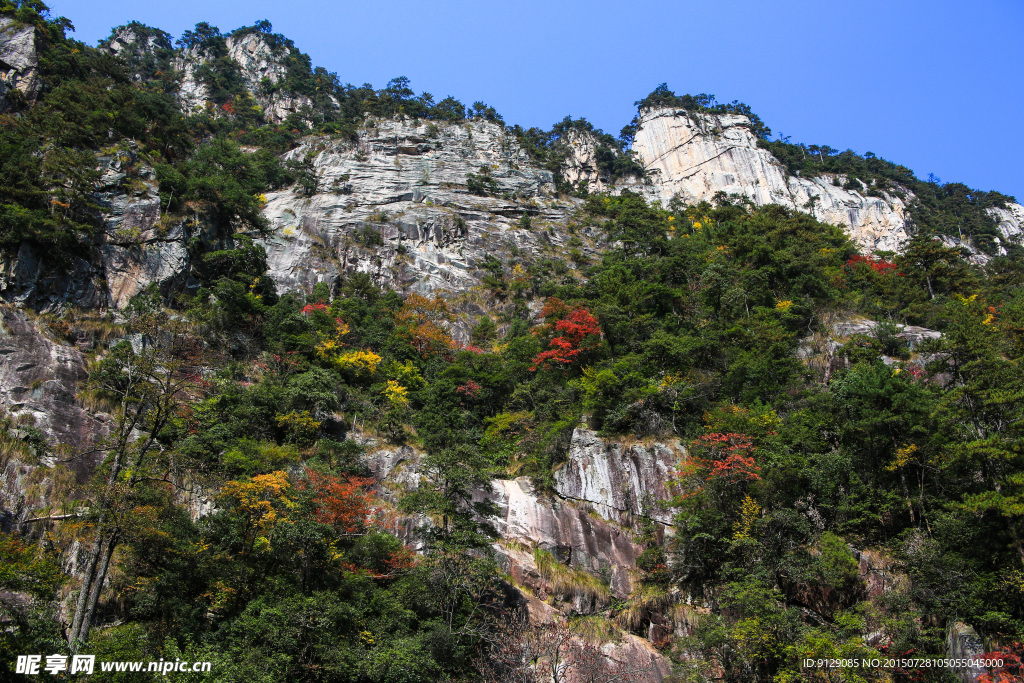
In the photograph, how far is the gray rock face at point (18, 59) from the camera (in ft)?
98.9

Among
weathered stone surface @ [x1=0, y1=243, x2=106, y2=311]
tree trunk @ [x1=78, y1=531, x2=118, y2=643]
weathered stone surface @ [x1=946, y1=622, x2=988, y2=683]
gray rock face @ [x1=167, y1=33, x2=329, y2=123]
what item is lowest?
weathered stone surface @ [x1=946, y1=622, x2=988, y2=683]

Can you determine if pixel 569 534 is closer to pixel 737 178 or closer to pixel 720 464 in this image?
pixel 720 464

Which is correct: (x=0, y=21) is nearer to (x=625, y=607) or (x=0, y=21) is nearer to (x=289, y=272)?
(x=289, y=272)

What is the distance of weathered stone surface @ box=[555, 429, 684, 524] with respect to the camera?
65.9 feet

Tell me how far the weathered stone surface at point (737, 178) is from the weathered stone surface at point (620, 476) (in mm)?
45694

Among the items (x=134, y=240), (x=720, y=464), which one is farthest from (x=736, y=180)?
(x=134, y=240)

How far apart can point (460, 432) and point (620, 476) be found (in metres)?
7.12

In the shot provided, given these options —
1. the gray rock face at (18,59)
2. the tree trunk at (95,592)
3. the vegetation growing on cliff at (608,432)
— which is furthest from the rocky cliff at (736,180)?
Result: the tree trunk at (95,592)

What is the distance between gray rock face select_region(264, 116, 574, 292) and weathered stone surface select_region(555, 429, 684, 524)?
64.4ft

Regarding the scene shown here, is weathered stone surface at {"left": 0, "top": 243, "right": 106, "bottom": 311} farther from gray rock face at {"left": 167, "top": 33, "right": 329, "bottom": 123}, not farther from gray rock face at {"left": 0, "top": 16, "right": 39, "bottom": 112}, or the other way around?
gray rock face at {"left": 167, "top": 33, "right": 329, "bottom": 123}

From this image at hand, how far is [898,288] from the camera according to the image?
28422 mm

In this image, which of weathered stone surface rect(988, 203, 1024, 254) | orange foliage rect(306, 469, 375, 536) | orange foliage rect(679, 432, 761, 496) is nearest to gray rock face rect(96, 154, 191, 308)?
orange foliage rect(306, 469, 375, 536)

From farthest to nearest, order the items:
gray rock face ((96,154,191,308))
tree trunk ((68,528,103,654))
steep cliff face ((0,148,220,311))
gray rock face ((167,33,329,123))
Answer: gray rock face ((167,33,329,123)), gray rock face ((96,154,191,308)), steep cliff face ((0,148,220,311)), tree trunk ((68,528,103,654))

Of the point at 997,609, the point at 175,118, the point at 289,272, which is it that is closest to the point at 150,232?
the point at 289,272
